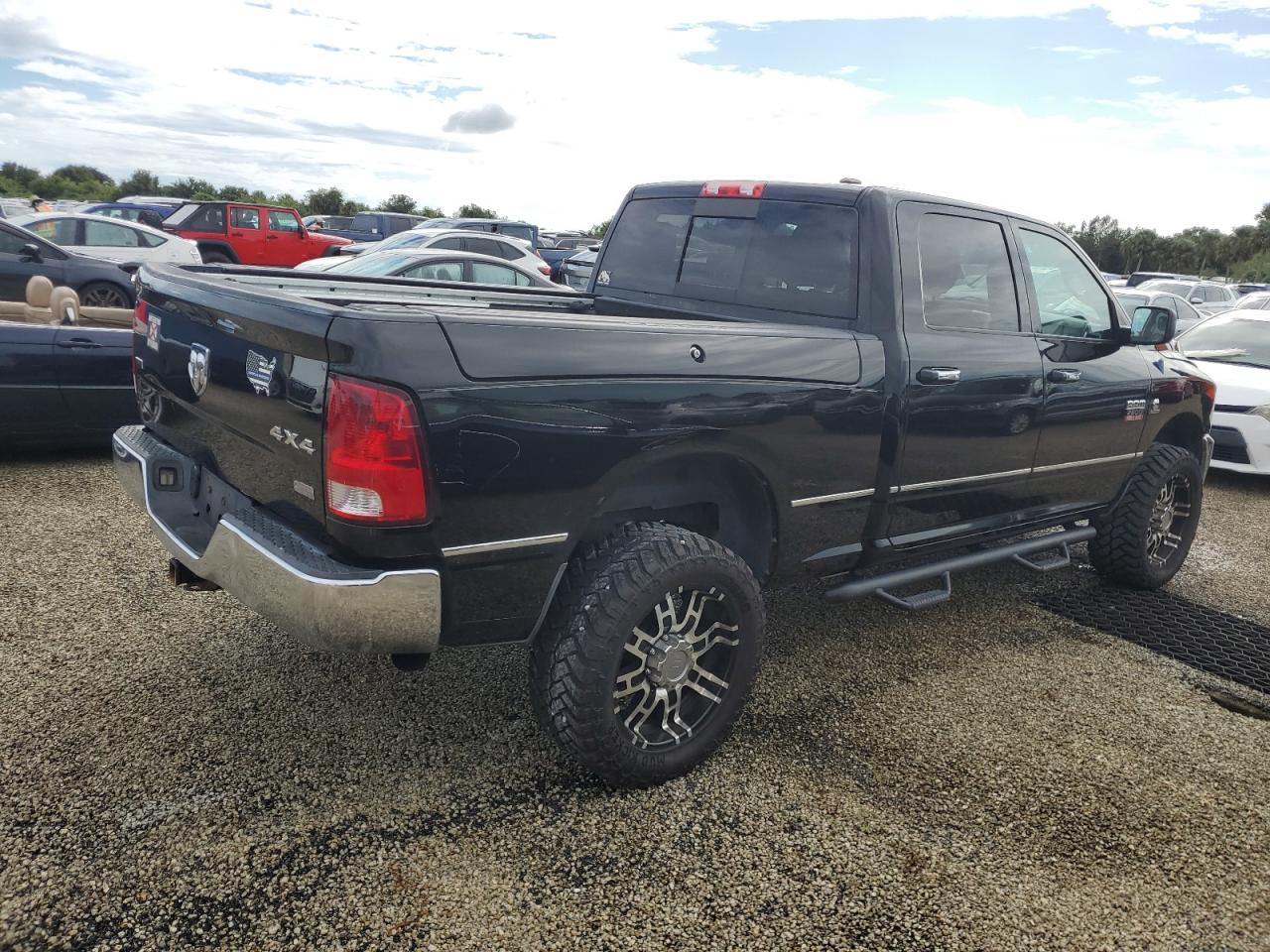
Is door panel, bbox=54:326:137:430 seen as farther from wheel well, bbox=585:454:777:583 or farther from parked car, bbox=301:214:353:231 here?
parked car, bbox=301:214:353:231

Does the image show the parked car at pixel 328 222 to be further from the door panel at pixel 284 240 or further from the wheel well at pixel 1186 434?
the wheel well at pixel 1186 434

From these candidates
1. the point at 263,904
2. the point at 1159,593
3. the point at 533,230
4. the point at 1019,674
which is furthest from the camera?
the point at 533,230

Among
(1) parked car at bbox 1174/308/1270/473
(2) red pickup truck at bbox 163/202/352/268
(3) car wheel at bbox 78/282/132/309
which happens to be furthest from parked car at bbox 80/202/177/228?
(1) parked car at bbox 1174/308/1270/473

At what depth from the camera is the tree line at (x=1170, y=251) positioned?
5294 cm

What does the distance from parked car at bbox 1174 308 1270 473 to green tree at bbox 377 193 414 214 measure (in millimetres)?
43409

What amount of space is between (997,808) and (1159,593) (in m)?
2.84

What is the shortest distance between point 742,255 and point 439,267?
6.30 metres

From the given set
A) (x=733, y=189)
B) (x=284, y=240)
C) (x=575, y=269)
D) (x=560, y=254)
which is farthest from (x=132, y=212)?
(x=733, y=189)

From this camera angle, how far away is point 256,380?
260cm

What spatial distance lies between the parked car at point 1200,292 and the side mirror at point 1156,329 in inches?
694

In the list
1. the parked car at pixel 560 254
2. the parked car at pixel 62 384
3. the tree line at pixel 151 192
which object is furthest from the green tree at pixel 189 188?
the parked car at pixel 62 384

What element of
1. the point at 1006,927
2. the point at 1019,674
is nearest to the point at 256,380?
the point at 1006,927

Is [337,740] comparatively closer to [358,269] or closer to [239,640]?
[239,640]

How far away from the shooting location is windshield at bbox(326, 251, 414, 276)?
29.8 feet
